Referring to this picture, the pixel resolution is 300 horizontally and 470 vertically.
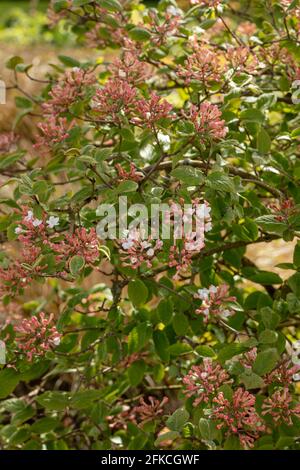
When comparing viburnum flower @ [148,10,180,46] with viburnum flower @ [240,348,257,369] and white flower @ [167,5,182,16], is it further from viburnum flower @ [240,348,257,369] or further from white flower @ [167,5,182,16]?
viburnum flower @ [240,348,257,369]

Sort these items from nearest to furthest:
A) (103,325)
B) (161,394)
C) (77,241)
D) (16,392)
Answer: (77,241) < (103,325) < (161,394) < (16,392)

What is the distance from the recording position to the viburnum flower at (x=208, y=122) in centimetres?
125

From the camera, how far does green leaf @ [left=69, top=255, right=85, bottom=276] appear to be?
116cm

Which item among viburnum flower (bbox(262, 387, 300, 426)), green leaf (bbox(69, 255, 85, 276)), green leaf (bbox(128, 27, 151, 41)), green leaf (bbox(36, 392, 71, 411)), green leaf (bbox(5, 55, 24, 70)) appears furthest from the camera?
green leaf (bbox(5, 55, 24, 70))

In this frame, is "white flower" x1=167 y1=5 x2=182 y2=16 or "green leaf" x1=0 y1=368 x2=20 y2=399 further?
"white flower" x1=167 y1=5 x2=182 y2=16

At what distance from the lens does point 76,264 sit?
1166 millimetres

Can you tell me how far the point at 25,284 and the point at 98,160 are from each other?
264 mm

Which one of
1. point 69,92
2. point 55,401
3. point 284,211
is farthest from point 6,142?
point 284,211

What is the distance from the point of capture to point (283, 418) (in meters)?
1.29

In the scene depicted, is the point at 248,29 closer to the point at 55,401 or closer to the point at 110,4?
the point at 110,4

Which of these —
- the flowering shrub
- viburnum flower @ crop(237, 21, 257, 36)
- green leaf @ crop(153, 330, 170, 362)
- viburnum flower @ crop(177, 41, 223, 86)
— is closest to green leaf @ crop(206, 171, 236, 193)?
the flowering shrub

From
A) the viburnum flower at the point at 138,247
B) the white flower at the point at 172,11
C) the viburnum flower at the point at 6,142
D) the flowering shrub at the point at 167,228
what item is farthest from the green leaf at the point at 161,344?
the white flower at the point at 172,11

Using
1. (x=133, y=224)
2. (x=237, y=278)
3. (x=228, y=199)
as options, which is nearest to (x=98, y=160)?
(x=133, y=224)
